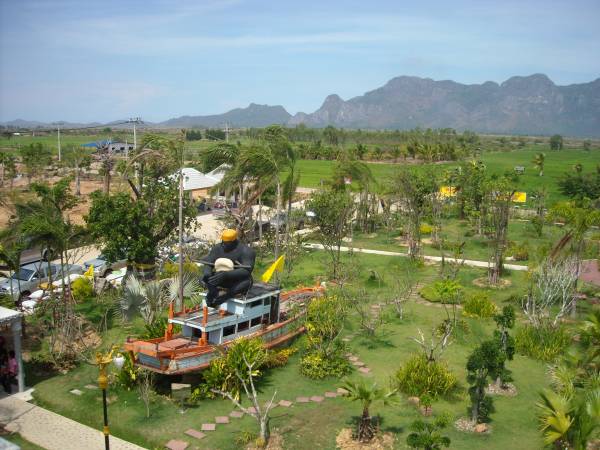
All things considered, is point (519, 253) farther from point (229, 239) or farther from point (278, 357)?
point (229, 239)

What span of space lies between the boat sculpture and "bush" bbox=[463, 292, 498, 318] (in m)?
5.81

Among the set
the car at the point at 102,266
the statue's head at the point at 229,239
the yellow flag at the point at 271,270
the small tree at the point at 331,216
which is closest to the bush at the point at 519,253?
the small tree at the point at 331,216

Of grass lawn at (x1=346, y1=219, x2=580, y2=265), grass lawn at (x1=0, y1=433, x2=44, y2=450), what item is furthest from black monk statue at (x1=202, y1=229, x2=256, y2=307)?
grass lawn at (x1=346, y1=219, x2=580, y2=265)

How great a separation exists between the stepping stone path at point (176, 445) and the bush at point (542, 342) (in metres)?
9.35

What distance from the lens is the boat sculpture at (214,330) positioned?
1201 centimetres

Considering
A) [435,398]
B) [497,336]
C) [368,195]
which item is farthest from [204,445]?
[368,195]

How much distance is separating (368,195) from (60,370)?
23918mm

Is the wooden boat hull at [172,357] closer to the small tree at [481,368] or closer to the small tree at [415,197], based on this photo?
the small tree at [481,368]

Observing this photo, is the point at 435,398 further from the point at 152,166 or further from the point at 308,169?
the point at 308,169

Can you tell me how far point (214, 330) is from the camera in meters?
13.0

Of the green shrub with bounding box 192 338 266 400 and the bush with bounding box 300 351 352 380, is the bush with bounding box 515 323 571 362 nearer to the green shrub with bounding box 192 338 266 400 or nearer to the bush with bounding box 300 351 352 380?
the bush with bounding box 300 351 352 380

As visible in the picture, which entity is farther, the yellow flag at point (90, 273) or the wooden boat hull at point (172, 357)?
the yellow flag at point (90, 273)

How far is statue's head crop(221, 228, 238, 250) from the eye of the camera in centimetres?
1333

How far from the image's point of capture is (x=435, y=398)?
12234 millimetres
